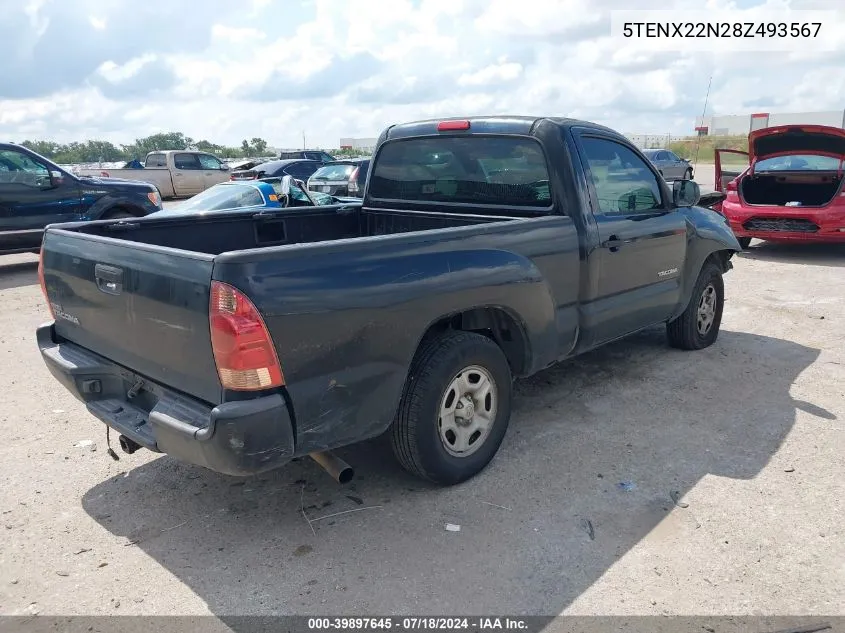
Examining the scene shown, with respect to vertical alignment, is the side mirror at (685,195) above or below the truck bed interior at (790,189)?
above

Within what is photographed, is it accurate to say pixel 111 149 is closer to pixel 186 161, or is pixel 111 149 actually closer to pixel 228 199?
pixel 186 161

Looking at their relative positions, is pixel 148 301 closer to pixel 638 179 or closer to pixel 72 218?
pixel 638 179

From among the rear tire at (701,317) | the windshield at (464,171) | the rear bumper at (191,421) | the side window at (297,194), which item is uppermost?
the windshield at (464,171)

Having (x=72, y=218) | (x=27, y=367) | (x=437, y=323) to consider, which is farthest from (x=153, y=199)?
(x=437, y=323)

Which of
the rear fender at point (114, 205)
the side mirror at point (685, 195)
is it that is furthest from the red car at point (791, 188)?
the rear fender at point (114, 205)

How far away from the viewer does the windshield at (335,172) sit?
14.7 meters

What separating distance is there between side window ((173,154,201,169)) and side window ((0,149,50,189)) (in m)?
11.8

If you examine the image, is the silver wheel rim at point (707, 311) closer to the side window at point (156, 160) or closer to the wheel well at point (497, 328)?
the wheel well at point (497, 328)

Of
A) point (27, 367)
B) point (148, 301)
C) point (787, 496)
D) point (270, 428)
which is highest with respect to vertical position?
point (148, 301)

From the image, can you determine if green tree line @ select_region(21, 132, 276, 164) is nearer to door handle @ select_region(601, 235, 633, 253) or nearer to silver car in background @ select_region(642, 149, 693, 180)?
silver car in background @ select_region(642, 149, 693, 180)

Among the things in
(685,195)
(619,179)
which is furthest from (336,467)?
(685,195)

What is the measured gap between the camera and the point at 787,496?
11.6ft

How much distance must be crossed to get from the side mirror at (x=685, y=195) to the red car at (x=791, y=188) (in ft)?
18.9

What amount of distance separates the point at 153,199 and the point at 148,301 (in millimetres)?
9153
